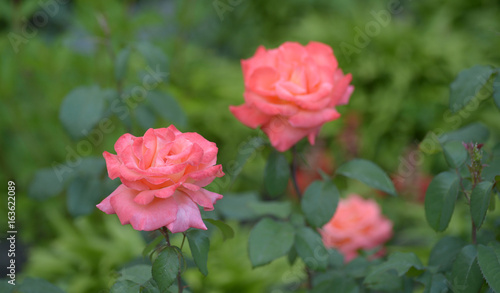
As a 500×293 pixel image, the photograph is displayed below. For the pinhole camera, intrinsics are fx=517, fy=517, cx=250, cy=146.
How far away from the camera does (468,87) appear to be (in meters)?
0.72

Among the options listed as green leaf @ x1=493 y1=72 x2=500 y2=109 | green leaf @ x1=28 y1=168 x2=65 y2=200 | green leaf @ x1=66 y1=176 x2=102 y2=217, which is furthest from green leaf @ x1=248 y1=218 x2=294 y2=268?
green leaf @ x1=28 y1=168 x2=65 y2=200

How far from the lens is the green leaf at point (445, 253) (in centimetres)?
75

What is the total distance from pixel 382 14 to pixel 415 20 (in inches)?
27.4

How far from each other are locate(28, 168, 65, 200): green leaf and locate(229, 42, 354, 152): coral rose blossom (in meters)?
0.62

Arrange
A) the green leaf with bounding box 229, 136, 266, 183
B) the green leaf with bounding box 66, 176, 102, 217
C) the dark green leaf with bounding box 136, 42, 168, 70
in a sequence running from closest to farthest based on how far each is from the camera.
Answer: the green leaf with bounding box 229, 136, 266, 183 < the dark green leaf with bounding box 136, 42, 168, 70 < the green leaf with bounding box 66, 176, 102, 217

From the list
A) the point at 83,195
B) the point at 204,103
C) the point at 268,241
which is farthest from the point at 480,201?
the point at 204,103

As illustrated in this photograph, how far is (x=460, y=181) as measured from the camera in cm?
69

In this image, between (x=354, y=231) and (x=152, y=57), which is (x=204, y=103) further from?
(x=152, y=57)

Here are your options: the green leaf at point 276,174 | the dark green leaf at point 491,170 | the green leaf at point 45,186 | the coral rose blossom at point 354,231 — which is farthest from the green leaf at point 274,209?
the green leaf at point 45,186

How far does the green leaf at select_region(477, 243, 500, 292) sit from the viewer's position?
0.60 metres

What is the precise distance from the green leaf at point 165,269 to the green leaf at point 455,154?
0.38m

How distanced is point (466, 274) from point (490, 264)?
40 millimetres

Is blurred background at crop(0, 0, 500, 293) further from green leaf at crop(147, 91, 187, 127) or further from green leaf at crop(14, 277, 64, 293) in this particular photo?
green leaf at crop(14, 277, 64, 293)

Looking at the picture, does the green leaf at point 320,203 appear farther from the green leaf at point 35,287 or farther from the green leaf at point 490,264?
the green leaf at point 35,287
